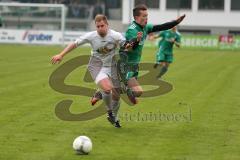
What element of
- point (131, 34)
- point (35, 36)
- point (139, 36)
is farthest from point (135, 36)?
point (35, 36)

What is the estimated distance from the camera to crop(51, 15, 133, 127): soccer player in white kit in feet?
42.9

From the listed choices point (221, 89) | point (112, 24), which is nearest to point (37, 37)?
point (112, 24)

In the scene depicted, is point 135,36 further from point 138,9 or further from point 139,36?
point 138,9

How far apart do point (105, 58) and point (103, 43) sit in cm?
36

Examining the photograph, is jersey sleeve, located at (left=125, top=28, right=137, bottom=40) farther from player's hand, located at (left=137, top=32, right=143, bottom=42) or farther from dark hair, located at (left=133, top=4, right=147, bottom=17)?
dark hair, located at (left=133, top=4, right=147, bottom=17)

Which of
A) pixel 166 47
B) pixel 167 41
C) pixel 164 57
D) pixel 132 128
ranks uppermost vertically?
pixel 132 128

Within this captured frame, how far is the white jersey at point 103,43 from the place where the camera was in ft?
43.2

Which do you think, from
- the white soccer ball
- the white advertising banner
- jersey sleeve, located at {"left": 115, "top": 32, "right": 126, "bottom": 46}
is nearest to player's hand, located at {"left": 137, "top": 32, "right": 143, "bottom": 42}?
jersey sleeve, located at {"left": 115, "top": 32, "right": 126, "bottom": 46}

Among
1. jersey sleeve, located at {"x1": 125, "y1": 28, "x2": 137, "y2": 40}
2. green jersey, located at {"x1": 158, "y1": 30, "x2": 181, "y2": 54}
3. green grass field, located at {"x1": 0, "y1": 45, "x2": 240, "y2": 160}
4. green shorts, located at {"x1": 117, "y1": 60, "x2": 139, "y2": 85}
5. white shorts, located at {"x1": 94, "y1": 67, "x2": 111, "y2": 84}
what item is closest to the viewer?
green grass field, located at {"x1": 0, "y1": 45, "x2": 240, "y2": 160}

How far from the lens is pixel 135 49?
44.7 ft

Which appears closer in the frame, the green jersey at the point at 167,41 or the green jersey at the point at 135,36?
the green jersey at the point at 135,36

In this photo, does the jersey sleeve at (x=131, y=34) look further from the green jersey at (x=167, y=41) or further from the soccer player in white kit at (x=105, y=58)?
the green jersey at (x=167, y=41)

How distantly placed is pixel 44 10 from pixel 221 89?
51.5 metres

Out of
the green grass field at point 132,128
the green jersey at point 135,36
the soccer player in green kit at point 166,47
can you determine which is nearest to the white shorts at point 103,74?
the green jersey at point 135,36
